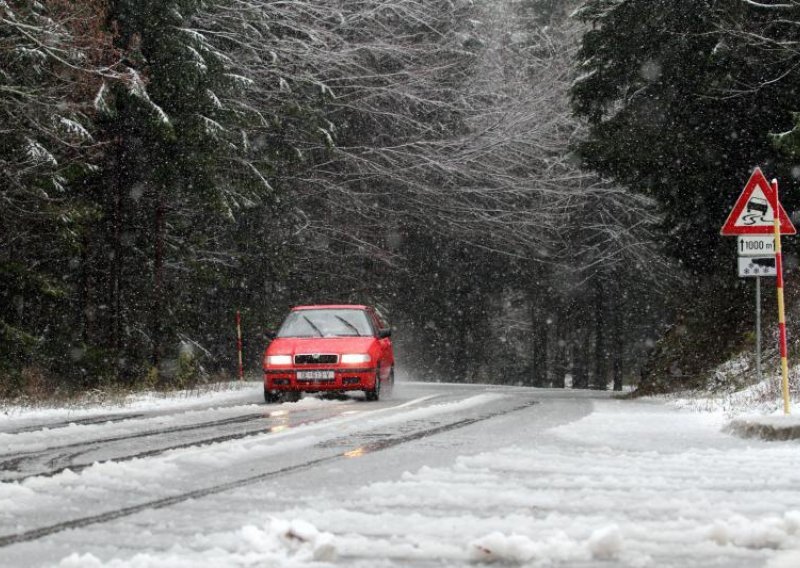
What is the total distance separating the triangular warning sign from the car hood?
6859mm

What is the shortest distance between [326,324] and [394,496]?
44.0ft

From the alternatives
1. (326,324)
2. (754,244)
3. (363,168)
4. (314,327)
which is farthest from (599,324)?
(754,244)

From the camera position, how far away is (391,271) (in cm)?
3844

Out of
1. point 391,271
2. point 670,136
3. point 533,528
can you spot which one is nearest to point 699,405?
point 670,136

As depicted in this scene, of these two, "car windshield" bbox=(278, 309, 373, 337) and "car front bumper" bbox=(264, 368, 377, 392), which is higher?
"car windshield" bbox=(278, 309, 373, 337)

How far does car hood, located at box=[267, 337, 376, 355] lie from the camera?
18.7m

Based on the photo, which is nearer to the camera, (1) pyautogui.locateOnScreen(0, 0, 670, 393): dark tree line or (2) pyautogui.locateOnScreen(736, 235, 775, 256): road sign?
(2) pyautogui.locateOnScreen(736, 235, 775, 256): road sign

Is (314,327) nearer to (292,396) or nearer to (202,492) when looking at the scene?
(292,396)

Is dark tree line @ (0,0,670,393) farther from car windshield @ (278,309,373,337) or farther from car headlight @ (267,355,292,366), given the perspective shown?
car headlight @ (267,355,292,366)

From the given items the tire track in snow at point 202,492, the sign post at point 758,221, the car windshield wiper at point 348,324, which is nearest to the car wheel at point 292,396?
the car windshield wiper at point 348,324

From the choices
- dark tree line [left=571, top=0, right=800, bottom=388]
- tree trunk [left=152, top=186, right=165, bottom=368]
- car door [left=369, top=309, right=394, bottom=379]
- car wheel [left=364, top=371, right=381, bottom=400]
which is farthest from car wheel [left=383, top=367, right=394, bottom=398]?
tree trunk [left=152, top=186, right=165, bottom=368]

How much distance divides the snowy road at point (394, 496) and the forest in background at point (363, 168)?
25.9ft

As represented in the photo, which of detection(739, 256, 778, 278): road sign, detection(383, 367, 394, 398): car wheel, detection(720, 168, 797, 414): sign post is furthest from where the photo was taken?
detection(383, 367, 394, 398): car wheel

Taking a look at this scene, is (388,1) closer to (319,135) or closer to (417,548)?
(319,135)
